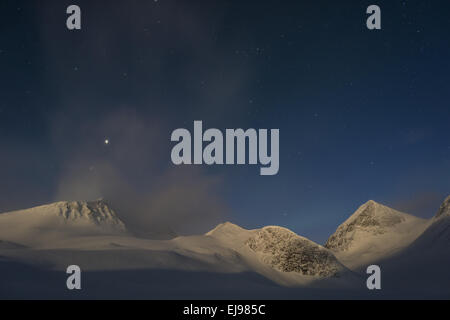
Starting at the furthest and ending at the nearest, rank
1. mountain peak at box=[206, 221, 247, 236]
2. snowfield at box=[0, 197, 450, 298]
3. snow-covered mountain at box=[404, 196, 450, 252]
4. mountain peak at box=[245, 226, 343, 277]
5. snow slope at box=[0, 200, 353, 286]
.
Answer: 1. snow-covered mountain at box=[404, 196, 450, 252]
2. mountain peak at box=[206, 221, 247, 236]
3. mountain peak at box=[245, 226, 343, 277]
4. snow slope at box=[0, 200, 353, 286]
5. snowfield at box=[0, 197, 450, 298]

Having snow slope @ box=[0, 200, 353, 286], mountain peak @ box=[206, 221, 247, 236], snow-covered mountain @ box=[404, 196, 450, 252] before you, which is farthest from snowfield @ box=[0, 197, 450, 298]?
snow-covered mountain @ box=[404, 196, 450, 252]

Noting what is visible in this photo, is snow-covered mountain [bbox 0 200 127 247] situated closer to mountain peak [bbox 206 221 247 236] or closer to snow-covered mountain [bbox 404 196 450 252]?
mountain peak [bbox 206 221 247 236]

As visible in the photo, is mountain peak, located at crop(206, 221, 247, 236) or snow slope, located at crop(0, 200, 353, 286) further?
mountain peak, located at crop(206, 221, 247, 236)

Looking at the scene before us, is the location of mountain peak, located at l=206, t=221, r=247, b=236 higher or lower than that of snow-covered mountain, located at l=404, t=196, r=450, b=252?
higher

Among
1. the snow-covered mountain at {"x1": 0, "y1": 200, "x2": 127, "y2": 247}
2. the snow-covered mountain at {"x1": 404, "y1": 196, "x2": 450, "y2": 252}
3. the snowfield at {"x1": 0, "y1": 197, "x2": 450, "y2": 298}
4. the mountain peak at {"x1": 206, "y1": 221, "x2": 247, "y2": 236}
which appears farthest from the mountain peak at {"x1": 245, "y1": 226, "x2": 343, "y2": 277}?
the snow-covered mountain at {"x1": 404, "y1": 196, "x2": 450, "y2": 252}

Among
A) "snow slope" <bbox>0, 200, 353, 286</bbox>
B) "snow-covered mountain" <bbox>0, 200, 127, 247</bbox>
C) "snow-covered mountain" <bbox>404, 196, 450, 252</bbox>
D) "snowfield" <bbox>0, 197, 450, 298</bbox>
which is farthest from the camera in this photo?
"snow-covered mountain" <bbox>404, 196, 450, 252</bbox>

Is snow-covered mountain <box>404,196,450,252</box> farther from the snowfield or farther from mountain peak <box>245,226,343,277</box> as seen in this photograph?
mountain peak <box>245,226,343,277</box>

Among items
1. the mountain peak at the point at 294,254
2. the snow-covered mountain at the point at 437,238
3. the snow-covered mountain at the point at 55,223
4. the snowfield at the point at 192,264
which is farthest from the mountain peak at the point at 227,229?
the snow-covered mountain at the point at 437,238

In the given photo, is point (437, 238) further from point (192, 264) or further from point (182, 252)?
point (192, 264)

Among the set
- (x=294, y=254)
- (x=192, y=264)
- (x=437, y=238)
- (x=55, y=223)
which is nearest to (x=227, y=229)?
(x=294, y=254)

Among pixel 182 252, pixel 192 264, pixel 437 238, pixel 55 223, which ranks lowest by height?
pixel 437 238

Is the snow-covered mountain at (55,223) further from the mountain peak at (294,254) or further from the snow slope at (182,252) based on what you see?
the mountain peak at (294,254)

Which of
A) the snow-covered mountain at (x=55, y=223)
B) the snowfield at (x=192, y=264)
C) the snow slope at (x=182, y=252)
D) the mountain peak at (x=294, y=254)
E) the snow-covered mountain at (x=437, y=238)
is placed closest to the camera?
the snowfield at (x=192, y=264)
